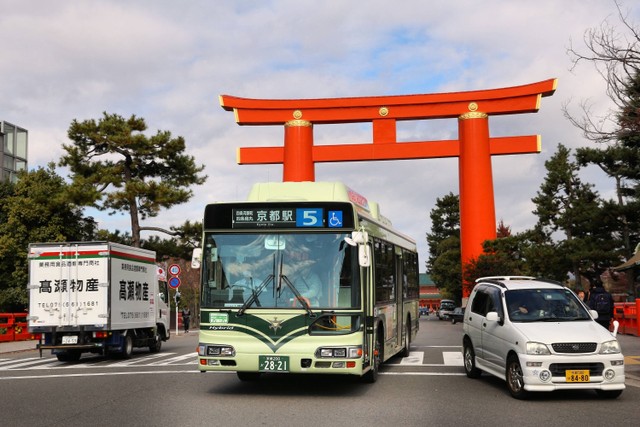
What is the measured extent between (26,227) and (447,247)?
3847 centimetres

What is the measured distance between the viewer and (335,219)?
10.9 metres

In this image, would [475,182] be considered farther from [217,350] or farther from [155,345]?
[217,350]

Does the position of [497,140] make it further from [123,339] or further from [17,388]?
[17,388]

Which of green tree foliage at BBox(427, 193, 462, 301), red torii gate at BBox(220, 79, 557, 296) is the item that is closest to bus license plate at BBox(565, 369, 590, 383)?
red torii gate at BBox(220, 79, 557, 296)

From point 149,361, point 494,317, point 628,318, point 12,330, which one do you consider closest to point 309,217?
point 494,317

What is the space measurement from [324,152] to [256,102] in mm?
4086

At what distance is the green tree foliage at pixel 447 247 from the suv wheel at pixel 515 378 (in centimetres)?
4510

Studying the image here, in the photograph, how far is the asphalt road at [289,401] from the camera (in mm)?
8727

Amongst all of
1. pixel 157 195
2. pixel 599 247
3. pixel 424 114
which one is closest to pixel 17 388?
pixel 157 195

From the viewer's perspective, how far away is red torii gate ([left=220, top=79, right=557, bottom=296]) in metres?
34.1

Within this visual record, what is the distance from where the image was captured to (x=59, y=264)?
1755 cm

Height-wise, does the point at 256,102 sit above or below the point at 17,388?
above

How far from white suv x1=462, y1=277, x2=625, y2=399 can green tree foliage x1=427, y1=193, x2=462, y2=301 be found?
4394 cm

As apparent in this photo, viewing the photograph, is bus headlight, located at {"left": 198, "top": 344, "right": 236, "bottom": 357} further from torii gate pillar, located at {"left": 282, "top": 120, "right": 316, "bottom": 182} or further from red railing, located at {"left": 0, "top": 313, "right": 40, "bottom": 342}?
torii gate pillar, located at {"left": 282, "top": 120, "right": 316, "bottom": 182}
